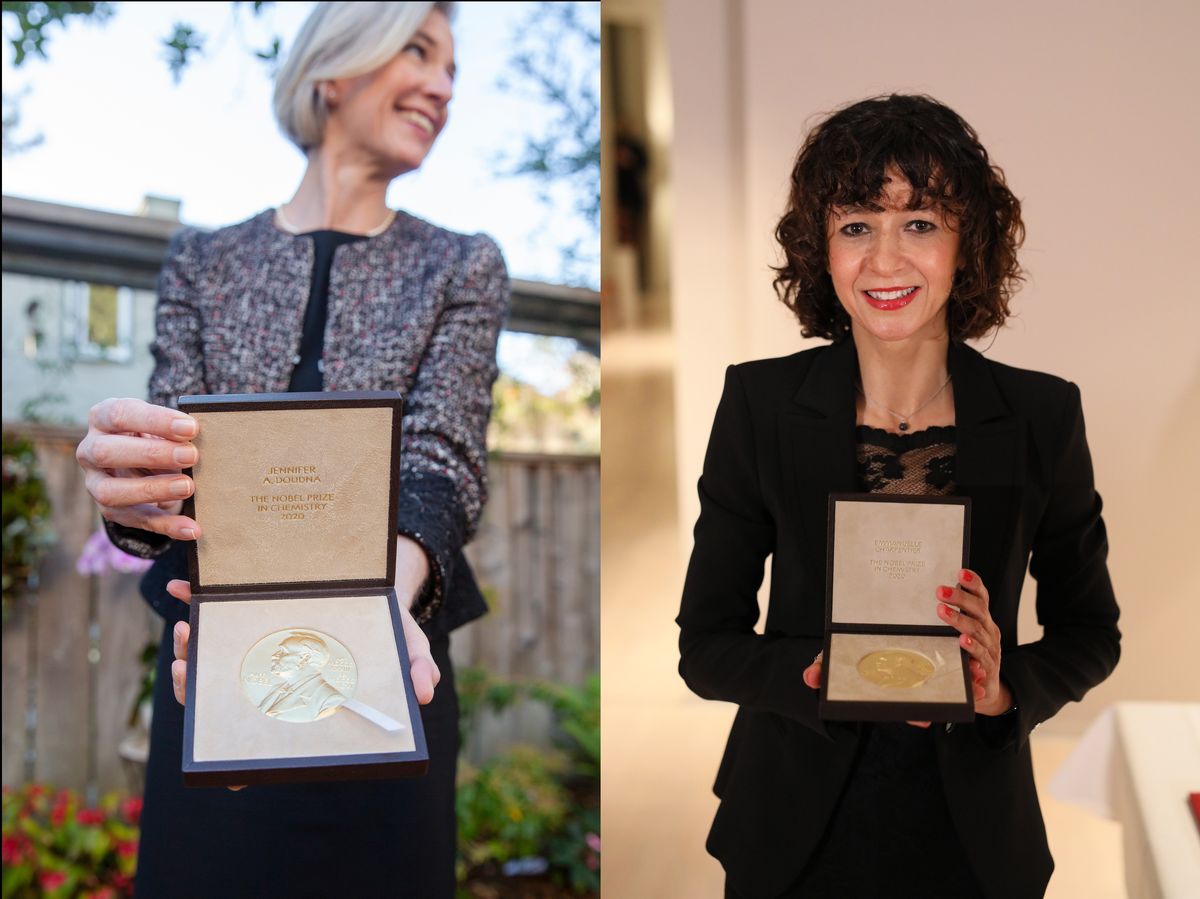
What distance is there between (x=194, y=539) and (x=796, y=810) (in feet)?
2.41

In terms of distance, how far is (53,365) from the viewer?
10.3ft

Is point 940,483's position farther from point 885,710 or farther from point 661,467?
point 661,467

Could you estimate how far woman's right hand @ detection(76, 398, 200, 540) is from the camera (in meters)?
1.16

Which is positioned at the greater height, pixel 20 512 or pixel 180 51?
pixel 180 51

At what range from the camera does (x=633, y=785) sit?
1558 mm

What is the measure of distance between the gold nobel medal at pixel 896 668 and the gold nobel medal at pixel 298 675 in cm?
53

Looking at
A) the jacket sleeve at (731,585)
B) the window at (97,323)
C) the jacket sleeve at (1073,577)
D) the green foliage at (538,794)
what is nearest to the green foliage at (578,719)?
the green foliage at (538,794)

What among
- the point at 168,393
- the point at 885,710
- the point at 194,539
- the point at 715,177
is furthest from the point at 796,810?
the point at 168,393

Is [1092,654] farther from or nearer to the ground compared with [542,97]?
nearer to the ground

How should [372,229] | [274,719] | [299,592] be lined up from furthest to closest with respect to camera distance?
[372,229] → [299,592] → [274,719]

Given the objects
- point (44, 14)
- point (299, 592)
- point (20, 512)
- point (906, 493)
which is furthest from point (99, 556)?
point (906, 493)

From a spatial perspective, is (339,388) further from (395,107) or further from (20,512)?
(20,512)

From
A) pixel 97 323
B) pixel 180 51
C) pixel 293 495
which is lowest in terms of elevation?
pixel 293 495

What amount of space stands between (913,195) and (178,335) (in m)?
1.05
